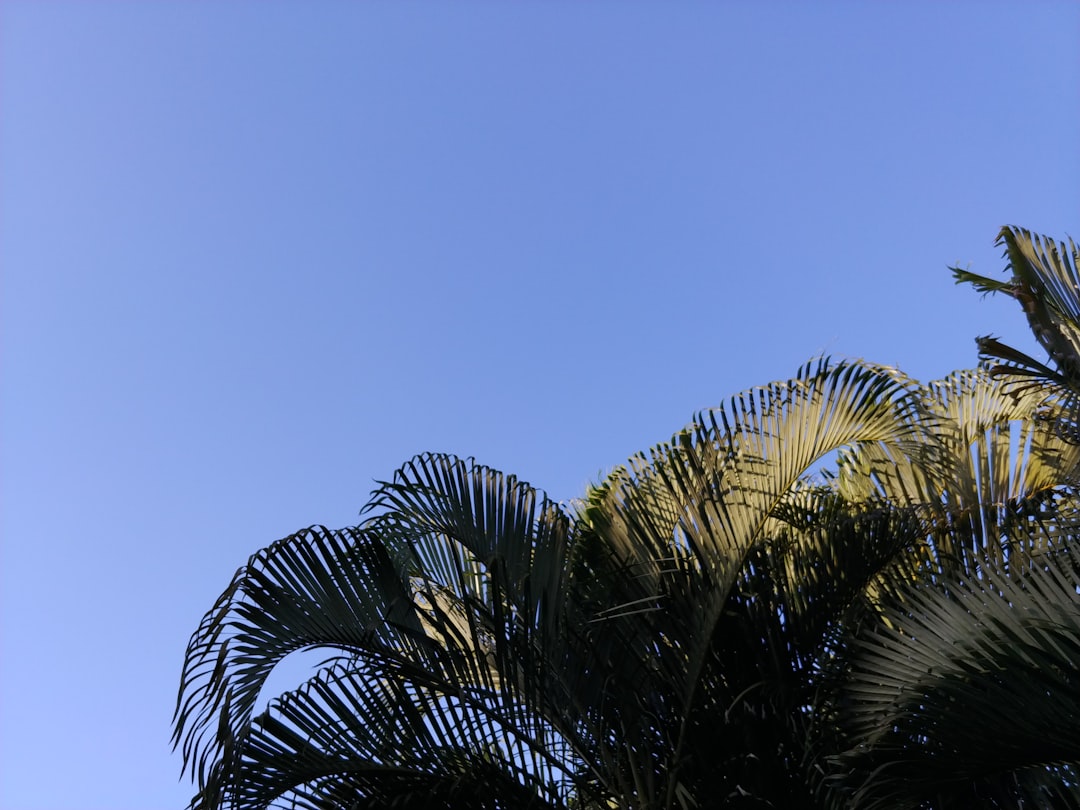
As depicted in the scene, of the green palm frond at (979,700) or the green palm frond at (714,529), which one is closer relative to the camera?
the green palm frond at (979,700)

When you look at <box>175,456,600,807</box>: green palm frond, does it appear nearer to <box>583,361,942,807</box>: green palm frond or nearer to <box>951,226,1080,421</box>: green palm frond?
<box>583,361,942,807</box>: green palm frond

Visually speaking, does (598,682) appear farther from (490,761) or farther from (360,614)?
(360,614)

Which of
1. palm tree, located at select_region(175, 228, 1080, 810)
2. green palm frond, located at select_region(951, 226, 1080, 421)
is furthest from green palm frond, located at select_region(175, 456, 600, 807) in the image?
green palm frond, located at select_region(951, 226, 1080, 421)

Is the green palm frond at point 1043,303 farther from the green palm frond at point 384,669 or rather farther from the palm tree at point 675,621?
the green palm frond at point 384,669

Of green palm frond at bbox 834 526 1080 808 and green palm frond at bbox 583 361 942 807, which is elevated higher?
green palm frond at bbox 583 361 942 807

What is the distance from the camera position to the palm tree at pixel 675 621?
4336mm

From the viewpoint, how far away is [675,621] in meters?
5.11

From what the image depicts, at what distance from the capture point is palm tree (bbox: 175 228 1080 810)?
434 centimetres

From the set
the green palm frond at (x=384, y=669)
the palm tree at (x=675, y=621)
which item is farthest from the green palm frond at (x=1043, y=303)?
the green palm frond at (x=384, y=669)

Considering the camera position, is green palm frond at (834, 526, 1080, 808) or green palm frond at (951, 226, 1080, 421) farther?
green palm frond at (951, 226, 1080, 421)

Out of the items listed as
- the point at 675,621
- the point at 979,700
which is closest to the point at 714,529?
the point at 675,621

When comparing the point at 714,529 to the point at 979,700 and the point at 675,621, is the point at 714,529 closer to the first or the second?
the point at 675,621

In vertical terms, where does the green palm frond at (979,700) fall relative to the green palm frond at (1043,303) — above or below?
below

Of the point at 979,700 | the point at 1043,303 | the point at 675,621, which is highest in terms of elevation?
the point at 1043,303
